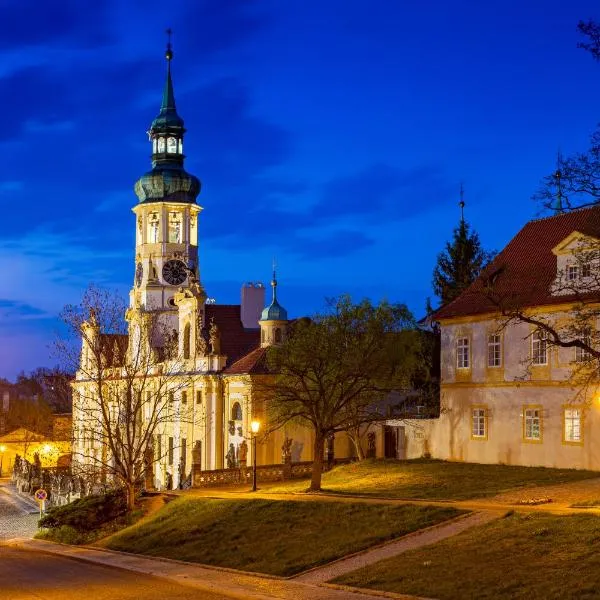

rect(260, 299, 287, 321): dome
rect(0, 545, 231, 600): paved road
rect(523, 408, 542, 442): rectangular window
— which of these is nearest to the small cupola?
rect(260, 299, 287, 321): dome

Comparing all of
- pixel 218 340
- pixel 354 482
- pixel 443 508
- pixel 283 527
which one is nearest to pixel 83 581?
pixel 283 527

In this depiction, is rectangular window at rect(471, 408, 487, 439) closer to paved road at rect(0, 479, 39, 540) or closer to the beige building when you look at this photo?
the beige building

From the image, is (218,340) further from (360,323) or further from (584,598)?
(584,598)

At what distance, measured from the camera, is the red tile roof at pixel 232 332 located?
236 ft

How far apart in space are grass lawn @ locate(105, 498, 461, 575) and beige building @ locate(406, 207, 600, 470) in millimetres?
9875

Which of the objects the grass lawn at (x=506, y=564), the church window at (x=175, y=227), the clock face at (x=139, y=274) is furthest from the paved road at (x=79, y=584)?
the church window at (x=175, y=227)

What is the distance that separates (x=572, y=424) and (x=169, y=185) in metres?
52.3

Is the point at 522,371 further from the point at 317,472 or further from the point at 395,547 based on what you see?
the point at 395,547

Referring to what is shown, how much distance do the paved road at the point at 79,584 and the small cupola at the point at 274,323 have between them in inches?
1315

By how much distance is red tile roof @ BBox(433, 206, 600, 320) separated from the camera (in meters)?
42.6

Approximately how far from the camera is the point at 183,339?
242ft

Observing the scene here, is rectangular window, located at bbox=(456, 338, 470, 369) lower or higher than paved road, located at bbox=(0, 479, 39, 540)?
higher

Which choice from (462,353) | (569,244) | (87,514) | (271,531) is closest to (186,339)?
(87,514)

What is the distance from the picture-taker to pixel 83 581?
27.9 metres
